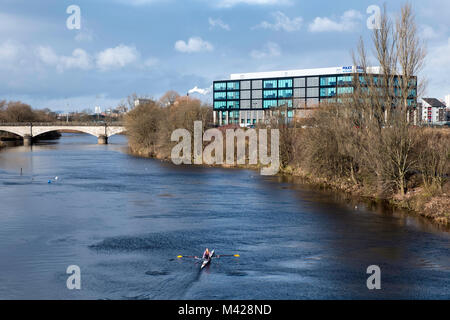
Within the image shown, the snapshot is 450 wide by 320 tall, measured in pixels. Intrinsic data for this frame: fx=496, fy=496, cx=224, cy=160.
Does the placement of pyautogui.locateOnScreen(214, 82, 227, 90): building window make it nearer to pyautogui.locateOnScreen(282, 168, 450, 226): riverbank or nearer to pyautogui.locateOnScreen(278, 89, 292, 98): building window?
pyautogui.locateOnScreen(278, 89, 292, 98): building window

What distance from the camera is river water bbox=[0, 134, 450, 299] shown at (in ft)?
67.8

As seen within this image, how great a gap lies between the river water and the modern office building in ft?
250

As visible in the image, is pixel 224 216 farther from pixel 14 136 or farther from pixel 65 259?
pixel 14 136

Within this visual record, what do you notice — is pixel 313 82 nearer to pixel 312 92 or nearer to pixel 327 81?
pixel 312 92

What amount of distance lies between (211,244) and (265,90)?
104 meters

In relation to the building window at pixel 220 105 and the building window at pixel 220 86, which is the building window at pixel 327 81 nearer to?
the building window at pixel 220 86

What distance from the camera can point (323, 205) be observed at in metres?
39.4

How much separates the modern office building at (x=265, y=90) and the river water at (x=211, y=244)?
76.2m

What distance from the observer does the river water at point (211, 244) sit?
20.7 metres

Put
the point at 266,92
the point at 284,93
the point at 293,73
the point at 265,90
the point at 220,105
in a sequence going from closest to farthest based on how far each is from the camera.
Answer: the point at 293,73 < the point at 284,93 < the point at 266,92 < the point at 265,90 < the point at 220,105

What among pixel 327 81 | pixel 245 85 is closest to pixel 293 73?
pixel 327 81

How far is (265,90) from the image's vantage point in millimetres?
127875
